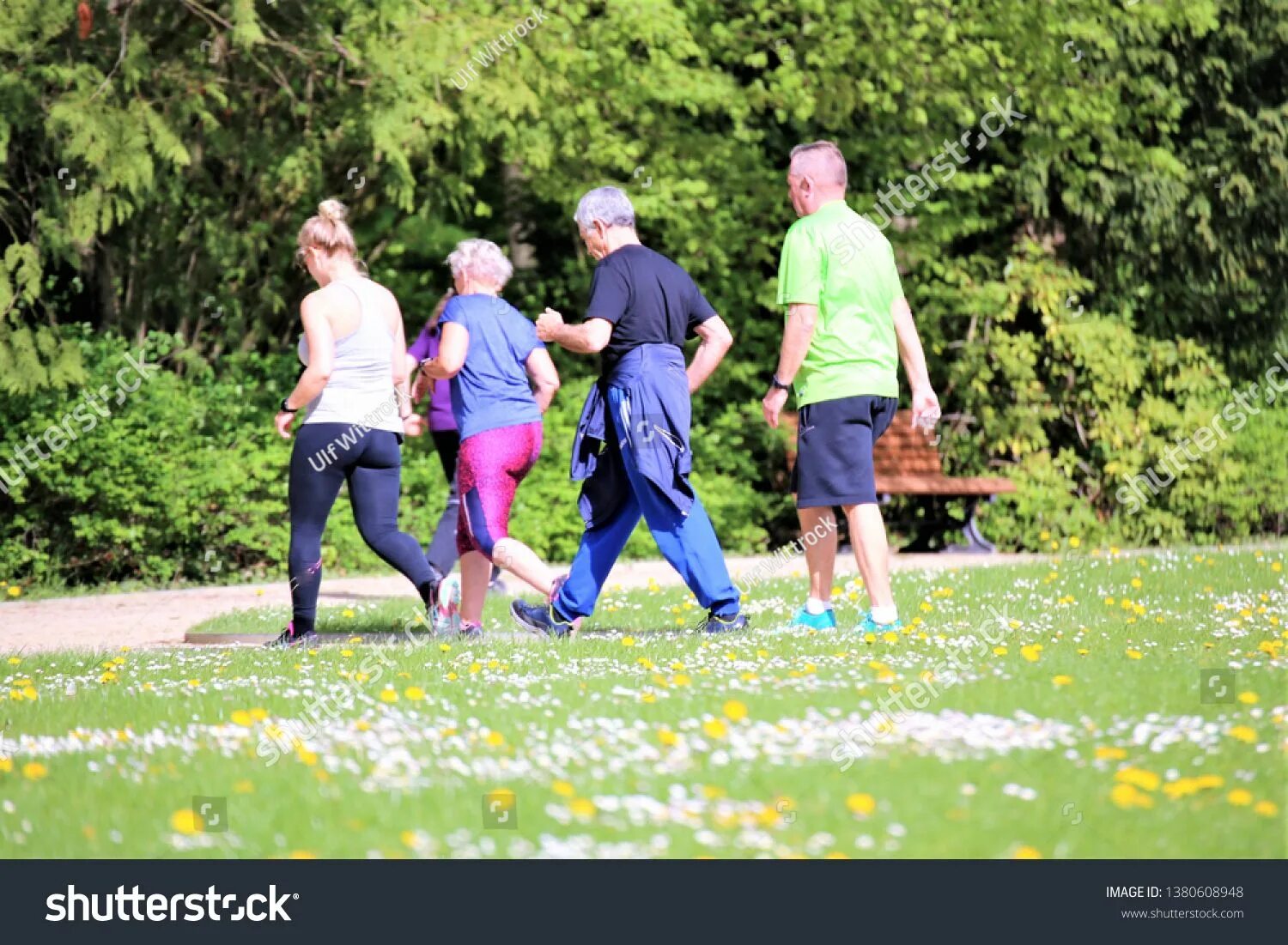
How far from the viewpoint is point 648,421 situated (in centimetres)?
757

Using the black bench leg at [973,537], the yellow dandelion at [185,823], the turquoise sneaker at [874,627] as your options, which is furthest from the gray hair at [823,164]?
the black bench leg at [973,537]

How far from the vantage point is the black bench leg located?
Answer: 589 inches

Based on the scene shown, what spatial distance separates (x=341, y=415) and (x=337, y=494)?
365 mm

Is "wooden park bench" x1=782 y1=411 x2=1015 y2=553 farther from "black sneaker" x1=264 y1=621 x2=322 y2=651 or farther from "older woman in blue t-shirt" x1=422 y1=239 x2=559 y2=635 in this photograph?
"black sneaker" x1=264 y1=621 x2=322 y2=651

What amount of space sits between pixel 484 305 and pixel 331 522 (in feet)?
17.2

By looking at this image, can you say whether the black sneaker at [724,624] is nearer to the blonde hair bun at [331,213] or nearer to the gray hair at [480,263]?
the gray hair at [480,263]

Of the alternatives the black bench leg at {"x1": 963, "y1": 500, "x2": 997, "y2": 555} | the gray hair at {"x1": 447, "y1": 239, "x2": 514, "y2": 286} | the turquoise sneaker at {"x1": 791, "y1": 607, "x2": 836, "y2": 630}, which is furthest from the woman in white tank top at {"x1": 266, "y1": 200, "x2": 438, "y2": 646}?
the black bench leg at {"x1": 963, "y1": 500, "x2": 997, "y2": 555}

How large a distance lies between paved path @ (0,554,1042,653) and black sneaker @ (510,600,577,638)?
6.64 ft

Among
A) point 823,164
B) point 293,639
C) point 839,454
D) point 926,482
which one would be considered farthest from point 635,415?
point 926,482

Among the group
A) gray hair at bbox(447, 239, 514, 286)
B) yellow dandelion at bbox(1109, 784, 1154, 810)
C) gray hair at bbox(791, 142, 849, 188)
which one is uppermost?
gray hair at bbox(791, 142, 849, 188)

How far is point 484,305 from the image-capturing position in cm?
799

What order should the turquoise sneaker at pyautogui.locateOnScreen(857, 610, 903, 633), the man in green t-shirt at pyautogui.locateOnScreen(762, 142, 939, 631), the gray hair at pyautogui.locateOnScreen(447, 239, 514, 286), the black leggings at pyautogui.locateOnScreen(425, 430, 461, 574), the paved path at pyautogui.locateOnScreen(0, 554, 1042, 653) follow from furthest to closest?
the black leggings at pyautogui.locateOnScreen(425, 430, 461, 574) < the paved path at pyautogui.locateOnScreen(0, 554, 1042, 653) < the gray hair at pyautogui.locateOnScreen(447, 239, 514, 286) < the turquoise sneaker at pyautogui.locateOnScreen(857, 610, 903, 633) < the man in green t-shirt at pyautogui.locateOnScreen(762, 142, 939, 631)

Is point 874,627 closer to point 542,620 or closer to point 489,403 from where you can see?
point 542,620

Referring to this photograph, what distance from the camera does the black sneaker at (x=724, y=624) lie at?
7754 millimetres
